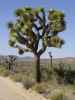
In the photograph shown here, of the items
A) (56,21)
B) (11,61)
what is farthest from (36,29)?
(11,61)

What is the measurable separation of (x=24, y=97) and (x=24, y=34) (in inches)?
271

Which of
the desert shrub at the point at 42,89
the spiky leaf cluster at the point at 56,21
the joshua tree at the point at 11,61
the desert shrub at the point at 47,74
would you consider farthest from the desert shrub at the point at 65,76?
the joshua tree at the point at 11,61

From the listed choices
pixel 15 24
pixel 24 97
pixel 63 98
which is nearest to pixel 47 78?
pixel 15 24

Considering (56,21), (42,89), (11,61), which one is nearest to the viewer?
(42,89)

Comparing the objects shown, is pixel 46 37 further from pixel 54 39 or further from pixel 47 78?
pixel 47 78

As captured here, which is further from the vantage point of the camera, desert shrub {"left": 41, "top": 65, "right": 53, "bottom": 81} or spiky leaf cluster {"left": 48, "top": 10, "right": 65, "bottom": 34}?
desert shrub {"left": 41, "top": 65, "right": 53, "bottom": 81}

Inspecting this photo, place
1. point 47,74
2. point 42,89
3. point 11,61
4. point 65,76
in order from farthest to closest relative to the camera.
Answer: point 11,61, point 47,74, point 65,76, point 42,89

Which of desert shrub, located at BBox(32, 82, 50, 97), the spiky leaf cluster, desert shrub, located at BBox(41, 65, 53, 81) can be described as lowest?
desert shrub, located at BBox(41, 65, 53, 81)

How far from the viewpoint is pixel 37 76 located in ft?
75.8

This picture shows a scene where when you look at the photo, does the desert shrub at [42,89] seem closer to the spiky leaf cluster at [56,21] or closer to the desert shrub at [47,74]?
the desert shrub at [47,74]

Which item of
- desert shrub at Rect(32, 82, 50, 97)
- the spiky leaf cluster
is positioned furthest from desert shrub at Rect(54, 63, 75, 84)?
the spiky leaf cluster

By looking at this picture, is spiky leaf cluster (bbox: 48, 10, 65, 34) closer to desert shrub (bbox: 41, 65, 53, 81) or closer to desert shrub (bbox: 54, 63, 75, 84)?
desert shrub (bbox: 54, 63, 75, 84)

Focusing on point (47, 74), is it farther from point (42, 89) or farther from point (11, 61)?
point (11, 61)

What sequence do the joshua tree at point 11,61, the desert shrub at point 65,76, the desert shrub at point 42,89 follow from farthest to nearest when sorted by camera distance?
the joshua tree at point 11,61 < the desert shrub at point 65,76 < the desert shrub at point 42,89
